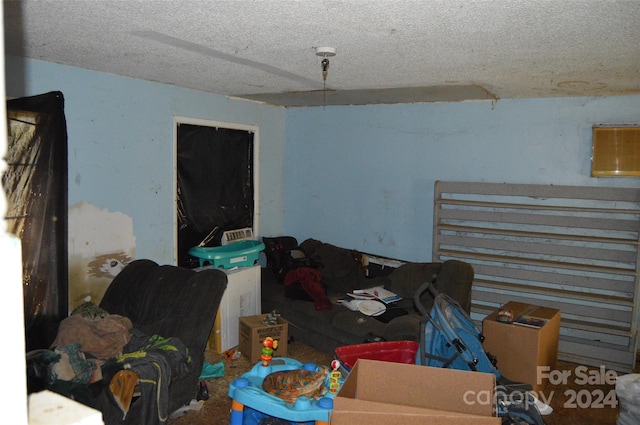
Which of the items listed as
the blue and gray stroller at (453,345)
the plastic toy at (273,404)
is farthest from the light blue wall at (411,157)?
the plastic toy at (273,404)

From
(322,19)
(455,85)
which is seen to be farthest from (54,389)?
(455,85)

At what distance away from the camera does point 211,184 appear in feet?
16.0

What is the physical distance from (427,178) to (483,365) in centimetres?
227

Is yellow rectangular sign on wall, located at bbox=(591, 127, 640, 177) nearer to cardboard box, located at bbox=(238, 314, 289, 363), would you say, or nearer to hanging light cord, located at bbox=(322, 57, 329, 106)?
hanging light cord, located at bbox=(322, 57, 329, 106)

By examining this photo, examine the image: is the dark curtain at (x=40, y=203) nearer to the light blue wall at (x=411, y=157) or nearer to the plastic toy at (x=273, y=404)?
the plastic toy at (x=273, y=404)

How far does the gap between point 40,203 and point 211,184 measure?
1779 mm

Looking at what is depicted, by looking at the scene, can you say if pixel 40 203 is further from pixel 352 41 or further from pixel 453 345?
pixel 453 345

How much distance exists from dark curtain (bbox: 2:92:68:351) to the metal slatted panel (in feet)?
10.6

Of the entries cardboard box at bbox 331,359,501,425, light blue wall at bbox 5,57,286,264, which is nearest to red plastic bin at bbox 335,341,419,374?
cardboard box at bbox 331,359,501,425

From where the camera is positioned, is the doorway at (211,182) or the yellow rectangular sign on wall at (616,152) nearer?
the yellow rectangular sign on wall at (616,152)

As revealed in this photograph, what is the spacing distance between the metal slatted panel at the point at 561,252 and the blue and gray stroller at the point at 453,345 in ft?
5.03

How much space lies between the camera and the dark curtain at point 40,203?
317cm

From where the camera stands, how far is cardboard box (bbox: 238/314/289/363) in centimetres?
411

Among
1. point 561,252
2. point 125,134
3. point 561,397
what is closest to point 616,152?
point 561,252
